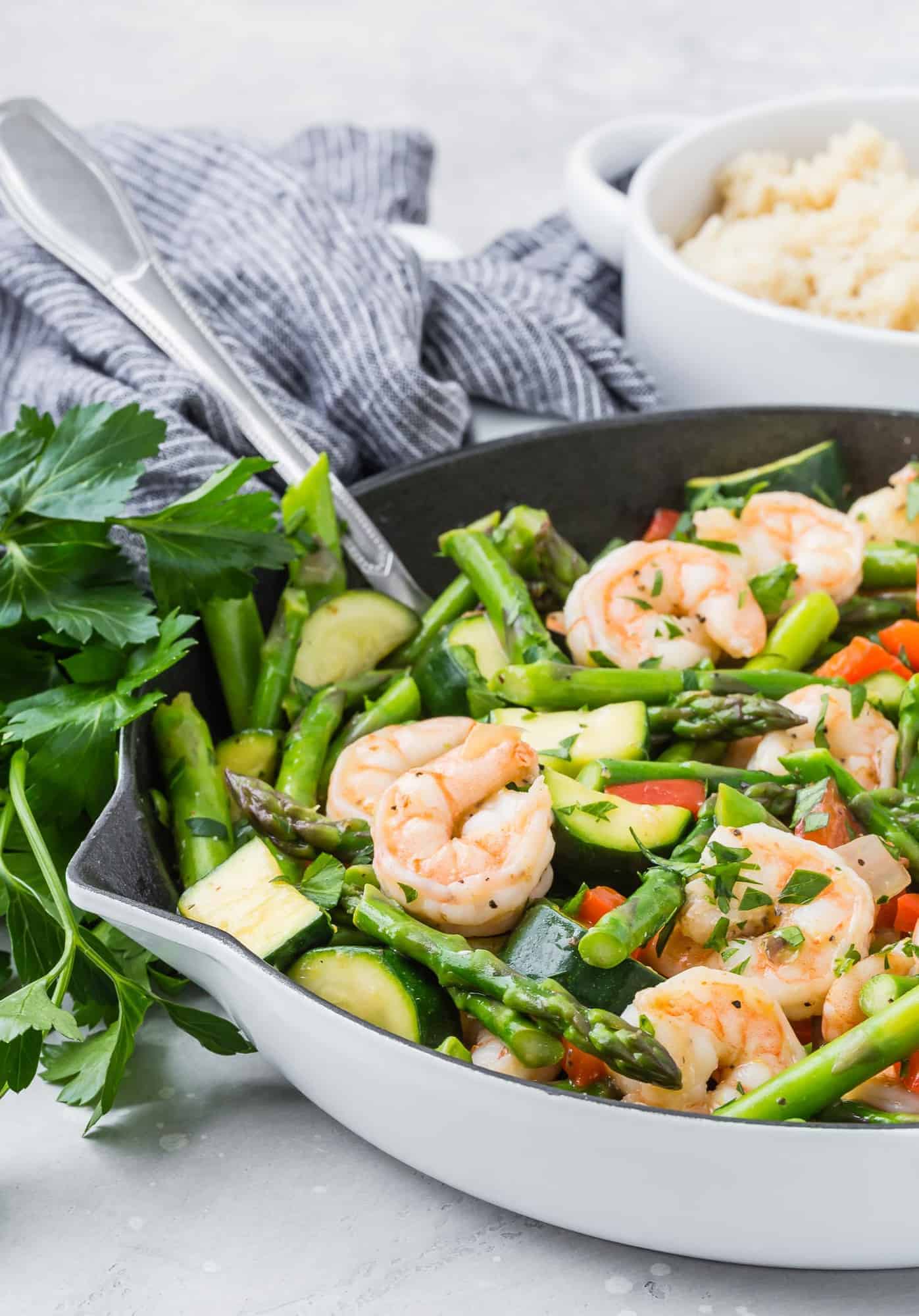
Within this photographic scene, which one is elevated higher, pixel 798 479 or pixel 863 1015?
pixel 798 479

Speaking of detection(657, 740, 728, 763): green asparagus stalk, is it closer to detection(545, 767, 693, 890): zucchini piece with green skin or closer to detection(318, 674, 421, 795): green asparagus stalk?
detection(545, 767, 693, 890): zucchini piece with green skin

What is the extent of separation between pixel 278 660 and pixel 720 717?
673 millimetres

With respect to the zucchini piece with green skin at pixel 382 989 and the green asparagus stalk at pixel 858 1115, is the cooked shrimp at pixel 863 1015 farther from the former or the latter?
the zucchini piece with green skin at pixel 382 989

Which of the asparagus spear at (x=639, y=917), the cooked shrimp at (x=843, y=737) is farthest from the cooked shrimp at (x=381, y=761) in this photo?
the cooked shrimp at (x=843, y=737)

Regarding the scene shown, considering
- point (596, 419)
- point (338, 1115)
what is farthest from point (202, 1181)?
point (596, 419)

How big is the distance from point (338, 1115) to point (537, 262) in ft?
7.35

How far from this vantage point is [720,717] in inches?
77.4

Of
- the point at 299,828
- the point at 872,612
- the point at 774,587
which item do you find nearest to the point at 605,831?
the point at 299,828

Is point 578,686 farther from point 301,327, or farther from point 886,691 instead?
point 301,327

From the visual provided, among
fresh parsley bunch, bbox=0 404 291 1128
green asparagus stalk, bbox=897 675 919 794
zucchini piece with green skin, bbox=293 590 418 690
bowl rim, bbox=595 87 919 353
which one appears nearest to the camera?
fresh parsley bunch, bbox=0 404 291 1128

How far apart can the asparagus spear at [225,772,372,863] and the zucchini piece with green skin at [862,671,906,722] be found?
2.48ft

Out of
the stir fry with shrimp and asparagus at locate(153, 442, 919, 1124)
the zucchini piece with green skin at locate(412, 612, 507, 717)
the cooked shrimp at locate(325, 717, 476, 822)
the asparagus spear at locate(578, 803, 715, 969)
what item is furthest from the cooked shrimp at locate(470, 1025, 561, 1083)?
the zucchini piece with green skin at locate(412, 612, 507, 717)

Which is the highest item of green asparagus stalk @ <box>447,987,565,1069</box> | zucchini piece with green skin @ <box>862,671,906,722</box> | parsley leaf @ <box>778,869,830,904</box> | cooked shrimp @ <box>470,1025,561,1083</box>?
parsley leaf @ <box>778,869,830,904</box>

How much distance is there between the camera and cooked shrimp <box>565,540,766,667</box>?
2113mm
